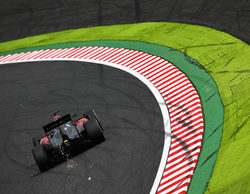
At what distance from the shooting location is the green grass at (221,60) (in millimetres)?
11772

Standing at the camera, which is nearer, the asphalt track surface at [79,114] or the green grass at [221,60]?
the green grass at [221,60]

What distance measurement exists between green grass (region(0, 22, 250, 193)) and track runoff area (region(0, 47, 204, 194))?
1.14m

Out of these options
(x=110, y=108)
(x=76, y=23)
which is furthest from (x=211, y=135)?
(x=76, y=23)

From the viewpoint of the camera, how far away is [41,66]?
70.0 feet

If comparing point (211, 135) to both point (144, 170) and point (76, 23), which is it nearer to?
point (144, 170)

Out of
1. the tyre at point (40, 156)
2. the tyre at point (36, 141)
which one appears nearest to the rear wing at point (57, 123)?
the tyre at point (36, 141)

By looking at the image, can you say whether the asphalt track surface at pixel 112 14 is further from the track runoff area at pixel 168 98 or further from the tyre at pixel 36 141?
the tyre at pixel 36 141

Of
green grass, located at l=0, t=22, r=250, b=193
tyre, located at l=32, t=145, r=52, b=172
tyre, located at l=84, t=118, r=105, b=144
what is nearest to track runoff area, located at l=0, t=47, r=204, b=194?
green grass, located at l=0, t=22, r=250, b=193

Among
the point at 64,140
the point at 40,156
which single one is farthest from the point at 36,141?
the point at 64,140

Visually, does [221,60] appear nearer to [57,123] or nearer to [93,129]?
[93,129]

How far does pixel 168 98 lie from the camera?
53.8 feet

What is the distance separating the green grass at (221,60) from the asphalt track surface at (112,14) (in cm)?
90

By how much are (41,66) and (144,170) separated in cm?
1117

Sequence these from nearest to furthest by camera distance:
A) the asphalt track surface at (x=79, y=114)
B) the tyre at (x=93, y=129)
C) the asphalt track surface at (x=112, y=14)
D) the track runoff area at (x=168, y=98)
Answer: the track runoff area at (x=168, y=98) < the asphalt track surface at (x=79, y=114) < the tyre at (x=93, y=129) < the asphalt track surface at (x=112, y=14)
